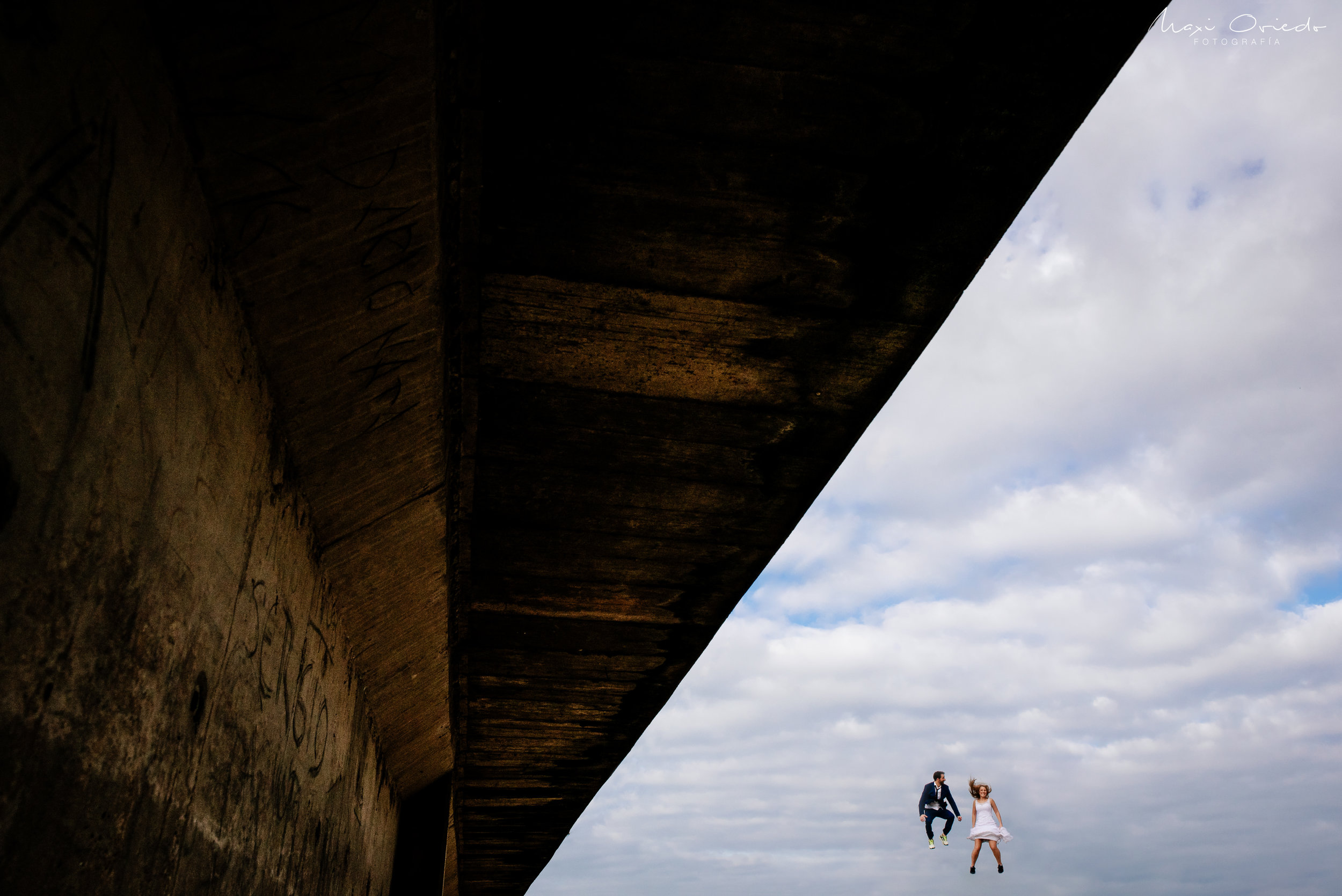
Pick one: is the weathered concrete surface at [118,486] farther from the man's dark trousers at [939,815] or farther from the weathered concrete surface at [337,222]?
the man's dark trousers at [939,815]

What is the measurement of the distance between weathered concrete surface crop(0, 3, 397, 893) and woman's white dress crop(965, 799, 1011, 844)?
1740 centimetres

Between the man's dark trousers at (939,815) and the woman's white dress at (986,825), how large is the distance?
5.97 feet

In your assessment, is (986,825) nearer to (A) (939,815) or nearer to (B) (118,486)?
(A) (939,815)

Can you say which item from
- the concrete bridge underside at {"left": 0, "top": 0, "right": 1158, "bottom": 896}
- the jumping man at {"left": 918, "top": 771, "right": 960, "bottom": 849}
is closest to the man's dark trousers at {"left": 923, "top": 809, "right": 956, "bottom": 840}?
the jumping man at {"left": 918, "top": 771, "right": 960, "bottom": 849}

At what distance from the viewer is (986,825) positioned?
1769cm

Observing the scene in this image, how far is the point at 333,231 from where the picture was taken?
225cm

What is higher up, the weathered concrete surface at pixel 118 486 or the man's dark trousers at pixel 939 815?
the man's dark trousers at pixel 939 815

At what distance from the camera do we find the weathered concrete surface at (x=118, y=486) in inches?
54.9

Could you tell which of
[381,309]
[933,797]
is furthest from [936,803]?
[381,309]

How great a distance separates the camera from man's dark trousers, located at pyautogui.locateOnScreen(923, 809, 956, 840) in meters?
19.8

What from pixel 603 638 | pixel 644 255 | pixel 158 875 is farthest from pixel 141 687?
pixel 603 638

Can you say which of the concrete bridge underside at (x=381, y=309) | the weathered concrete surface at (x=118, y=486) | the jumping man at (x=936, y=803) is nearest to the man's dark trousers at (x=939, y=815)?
the jumping man at (x=936, y=803)

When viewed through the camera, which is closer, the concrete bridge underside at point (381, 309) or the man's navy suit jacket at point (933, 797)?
the concrete bridge underside at point (381, 309)

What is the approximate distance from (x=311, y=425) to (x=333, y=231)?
0.80 m
